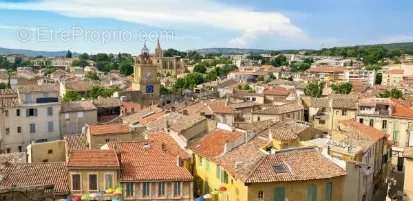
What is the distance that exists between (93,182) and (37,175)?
5127mm

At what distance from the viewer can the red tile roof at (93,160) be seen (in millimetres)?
33844

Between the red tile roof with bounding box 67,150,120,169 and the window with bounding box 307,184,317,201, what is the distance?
13.3m

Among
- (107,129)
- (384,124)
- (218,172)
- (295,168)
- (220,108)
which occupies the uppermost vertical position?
(107,129)

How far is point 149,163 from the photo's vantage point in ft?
119

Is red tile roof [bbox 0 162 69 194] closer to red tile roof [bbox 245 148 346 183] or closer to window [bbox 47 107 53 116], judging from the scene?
red tile roof [bbox 245 148 346 183]

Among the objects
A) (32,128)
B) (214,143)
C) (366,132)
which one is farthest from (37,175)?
(366,132)

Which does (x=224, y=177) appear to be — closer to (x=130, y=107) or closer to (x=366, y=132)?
(x=366, y=132)

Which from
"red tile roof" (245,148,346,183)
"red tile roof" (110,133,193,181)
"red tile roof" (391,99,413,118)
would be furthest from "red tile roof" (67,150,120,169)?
"red tile roof" (391,99,413,118)

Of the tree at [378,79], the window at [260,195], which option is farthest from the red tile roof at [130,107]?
the tree at [378,79]

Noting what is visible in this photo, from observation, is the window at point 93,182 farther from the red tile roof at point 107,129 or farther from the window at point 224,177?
the red tile roof at point 107,129

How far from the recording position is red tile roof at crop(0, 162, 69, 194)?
1350 inches

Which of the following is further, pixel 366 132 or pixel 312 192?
pixel 366 132

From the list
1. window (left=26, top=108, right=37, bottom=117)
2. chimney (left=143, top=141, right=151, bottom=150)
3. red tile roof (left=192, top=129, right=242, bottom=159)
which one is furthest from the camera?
window (left=26, top=108, right=37, bottom=117)

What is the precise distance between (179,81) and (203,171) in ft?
342
